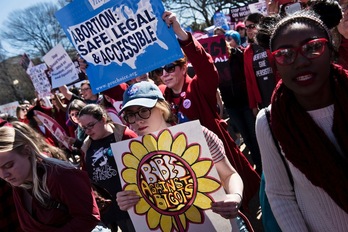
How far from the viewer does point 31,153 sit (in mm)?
1829

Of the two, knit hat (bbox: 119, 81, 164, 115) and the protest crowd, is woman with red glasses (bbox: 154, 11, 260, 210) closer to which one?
the protest crowd

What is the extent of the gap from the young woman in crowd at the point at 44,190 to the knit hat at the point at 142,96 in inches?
17.4

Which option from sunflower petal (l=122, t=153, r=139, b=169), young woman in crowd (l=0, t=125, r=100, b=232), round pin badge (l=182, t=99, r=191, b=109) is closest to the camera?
sunflower petal (l=122, t=153, r=139, b=169)

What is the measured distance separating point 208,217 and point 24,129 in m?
1.14

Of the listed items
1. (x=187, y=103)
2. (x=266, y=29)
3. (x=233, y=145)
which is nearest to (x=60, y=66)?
(x=187, y=103)

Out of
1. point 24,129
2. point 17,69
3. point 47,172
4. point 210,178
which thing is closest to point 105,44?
point 24,129

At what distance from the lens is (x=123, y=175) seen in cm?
157

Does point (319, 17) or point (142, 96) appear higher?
point (319, 17)

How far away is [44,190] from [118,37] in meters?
1.14

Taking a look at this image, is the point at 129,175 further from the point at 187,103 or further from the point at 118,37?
the point at 118,37

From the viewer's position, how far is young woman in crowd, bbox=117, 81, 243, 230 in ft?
5.05

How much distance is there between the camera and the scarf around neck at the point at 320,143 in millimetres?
1071

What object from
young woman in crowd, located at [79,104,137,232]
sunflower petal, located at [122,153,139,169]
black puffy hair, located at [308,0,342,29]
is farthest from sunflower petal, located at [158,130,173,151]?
young woman in crowd, located at [79,104,137,232]

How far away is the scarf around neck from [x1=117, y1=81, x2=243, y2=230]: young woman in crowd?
0.42 metres
